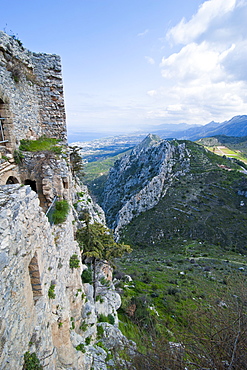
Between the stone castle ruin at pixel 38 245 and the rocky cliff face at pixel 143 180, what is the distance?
30190 millimetres

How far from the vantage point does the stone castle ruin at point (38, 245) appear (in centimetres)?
297

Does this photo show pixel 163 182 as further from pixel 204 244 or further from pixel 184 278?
pixel 184 278

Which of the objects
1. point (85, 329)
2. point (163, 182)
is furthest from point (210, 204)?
point (85, 329)

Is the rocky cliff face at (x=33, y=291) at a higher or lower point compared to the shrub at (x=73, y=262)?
higher

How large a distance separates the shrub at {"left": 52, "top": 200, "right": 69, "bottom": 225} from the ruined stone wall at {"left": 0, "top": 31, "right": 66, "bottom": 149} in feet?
11.3

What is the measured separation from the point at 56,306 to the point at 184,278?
1766 cm

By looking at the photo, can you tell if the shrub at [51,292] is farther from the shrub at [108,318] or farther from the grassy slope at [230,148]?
the grassy slope at [230,148]

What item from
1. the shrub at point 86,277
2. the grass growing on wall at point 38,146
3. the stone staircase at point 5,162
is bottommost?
the shrub at point 86,277

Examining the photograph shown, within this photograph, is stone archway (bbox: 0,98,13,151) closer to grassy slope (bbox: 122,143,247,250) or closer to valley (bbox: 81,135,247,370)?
valley (bbox: 81,135,247,370)

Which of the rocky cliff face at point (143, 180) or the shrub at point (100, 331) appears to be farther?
the rocky cliff face at point (143, 180)

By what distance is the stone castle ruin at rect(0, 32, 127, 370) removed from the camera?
2.97 m

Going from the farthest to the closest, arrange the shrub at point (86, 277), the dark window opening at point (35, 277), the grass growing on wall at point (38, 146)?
the shrub at point (86, 277) → the grass growing on wall at point (38, 146) → the dark window opening at point (35, 277)

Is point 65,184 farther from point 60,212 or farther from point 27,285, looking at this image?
point 27,285

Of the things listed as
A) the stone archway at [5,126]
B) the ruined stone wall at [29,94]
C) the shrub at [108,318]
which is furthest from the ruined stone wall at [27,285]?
the ruined stone wall at [29,94]
